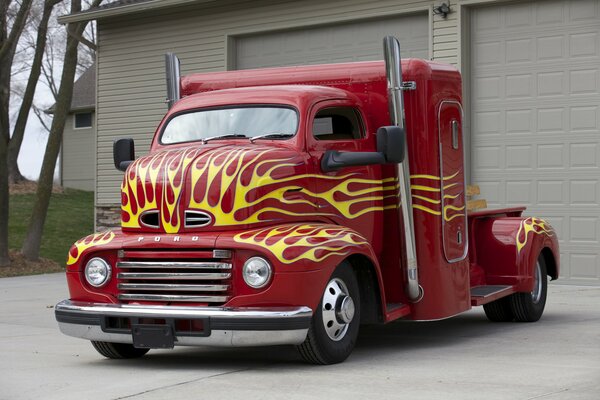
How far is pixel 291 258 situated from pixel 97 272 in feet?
5.31

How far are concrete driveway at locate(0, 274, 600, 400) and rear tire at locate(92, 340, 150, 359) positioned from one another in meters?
0.07

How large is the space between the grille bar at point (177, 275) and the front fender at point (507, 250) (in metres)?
4.05

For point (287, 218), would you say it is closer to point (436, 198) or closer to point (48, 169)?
point (436, 198)

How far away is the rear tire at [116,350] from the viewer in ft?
30.5

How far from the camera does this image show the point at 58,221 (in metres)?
31.2

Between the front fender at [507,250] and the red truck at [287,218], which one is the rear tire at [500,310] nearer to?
the front fender at [507,250]

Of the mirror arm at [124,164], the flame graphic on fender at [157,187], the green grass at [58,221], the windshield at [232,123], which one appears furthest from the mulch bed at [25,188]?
the flame graphic on fender at [157,187]

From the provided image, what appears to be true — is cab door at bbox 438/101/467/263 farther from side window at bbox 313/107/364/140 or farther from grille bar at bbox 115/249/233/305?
grille bar at bbox 115/249/233/305

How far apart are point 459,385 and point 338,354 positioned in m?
1.31

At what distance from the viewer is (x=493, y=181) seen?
688 inches

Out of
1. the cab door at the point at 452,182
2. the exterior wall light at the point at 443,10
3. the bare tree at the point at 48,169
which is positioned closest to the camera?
the cab door at the point at 452,182

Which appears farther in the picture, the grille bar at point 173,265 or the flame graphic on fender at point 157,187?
the flame graphic on fender at point 157,187

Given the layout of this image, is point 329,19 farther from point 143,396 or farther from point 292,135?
point 143,396

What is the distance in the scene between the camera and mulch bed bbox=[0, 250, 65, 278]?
20.6m
